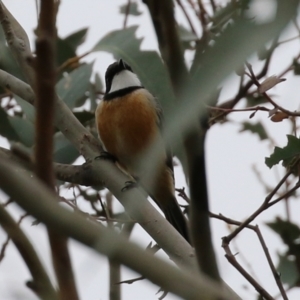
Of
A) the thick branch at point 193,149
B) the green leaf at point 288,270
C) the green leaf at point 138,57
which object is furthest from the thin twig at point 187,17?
the thick branch at point 193,149

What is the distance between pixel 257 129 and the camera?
3.56 meters

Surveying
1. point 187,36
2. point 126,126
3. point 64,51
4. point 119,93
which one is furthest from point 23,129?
point 187,36

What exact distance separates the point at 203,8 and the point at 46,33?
2672mm

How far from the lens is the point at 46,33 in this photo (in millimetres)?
635

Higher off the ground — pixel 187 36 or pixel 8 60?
pixel 187 36

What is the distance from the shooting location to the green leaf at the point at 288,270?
2531mm

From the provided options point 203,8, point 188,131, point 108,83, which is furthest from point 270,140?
point 188,131

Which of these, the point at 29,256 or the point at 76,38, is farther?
the point at 76,38

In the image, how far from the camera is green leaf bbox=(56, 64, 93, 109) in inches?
123

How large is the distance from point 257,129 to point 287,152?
1441 millimetres

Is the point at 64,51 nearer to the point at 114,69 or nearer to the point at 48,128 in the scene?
the point at 114,69

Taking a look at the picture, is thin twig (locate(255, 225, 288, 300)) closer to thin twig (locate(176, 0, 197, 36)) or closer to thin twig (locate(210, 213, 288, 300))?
thin twig (locate(210, 213, 288, 300))

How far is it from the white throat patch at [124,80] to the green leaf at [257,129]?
76 cm

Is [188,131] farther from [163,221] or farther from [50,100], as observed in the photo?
[163,221]
